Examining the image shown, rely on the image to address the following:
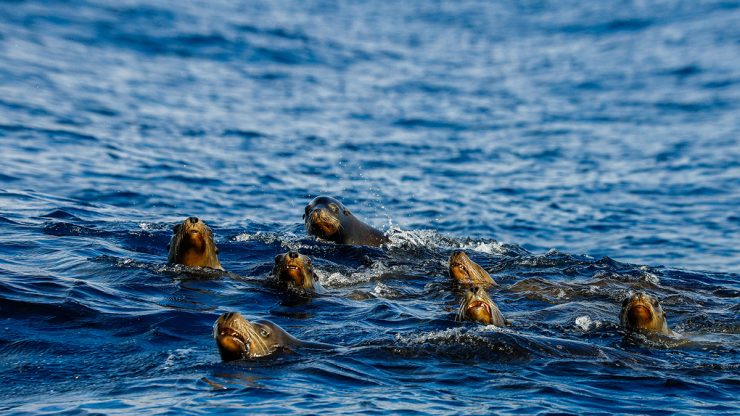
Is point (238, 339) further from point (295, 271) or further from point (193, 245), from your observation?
point (193, 245)

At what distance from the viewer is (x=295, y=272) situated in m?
12.2

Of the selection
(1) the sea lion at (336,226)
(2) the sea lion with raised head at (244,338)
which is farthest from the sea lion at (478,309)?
(1) the sea lion at (336,226)

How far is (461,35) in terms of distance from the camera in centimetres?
4388

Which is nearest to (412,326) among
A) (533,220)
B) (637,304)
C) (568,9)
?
(637,304)

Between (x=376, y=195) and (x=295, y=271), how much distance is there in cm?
954

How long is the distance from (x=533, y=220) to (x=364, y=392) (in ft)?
40.3

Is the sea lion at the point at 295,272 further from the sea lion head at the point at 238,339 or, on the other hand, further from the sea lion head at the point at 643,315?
the sea lion head at the point at 643,315

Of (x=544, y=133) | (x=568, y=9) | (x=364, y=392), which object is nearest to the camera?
(x=364, y=392)

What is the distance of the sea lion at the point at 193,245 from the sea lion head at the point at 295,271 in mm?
994

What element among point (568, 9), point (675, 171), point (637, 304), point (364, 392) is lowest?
point (364, 392)

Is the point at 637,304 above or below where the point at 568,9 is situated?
below

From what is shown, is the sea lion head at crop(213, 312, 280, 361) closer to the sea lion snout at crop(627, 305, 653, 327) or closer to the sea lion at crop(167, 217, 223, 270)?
the sea lion at crop(167, 217, 223, 270)

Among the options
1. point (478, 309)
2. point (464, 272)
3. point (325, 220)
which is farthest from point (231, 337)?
point (325, 220)

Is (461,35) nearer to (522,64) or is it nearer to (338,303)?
(522,64)
